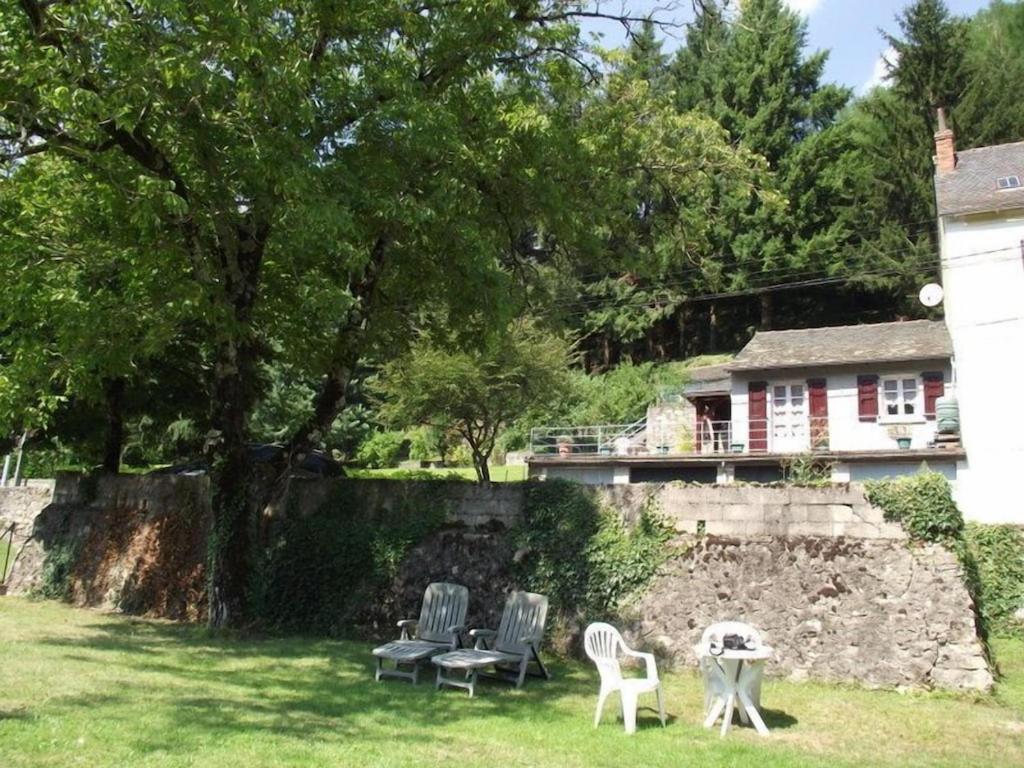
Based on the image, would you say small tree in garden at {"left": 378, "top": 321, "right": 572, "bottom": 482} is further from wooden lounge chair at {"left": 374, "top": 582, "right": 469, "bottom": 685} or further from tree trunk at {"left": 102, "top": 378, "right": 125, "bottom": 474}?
wooden lounge chair at {"left": 374, "top": 582, "right": 469, "bottom": 685}

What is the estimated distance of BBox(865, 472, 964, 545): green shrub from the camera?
9328 mm

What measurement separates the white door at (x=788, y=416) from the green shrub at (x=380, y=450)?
667 inches

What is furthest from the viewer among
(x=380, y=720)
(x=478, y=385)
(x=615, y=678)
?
(x=478, y=385)

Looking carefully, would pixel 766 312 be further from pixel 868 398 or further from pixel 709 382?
pixel 868 398

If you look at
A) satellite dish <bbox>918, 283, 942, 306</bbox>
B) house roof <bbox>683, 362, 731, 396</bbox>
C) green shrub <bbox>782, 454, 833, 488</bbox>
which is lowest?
green shrub <bbox>782, 454, 833, 488</bbox>

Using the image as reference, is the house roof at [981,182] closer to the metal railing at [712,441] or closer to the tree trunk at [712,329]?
the metal railing at [712,441]

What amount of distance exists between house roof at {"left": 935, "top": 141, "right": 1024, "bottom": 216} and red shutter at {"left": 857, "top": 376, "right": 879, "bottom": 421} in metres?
6.19

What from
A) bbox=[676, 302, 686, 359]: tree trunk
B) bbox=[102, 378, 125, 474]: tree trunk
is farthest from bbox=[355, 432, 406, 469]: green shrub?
bbox=[102, 378, 125, 474]: tree trunk

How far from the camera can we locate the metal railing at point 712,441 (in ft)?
90.8

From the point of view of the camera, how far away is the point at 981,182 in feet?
77.8

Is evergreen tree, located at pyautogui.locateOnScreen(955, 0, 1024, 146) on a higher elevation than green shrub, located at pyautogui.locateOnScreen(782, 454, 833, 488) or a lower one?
higher

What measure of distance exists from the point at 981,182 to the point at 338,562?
841 inches

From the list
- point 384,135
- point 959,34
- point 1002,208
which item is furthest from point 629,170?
point 959,34

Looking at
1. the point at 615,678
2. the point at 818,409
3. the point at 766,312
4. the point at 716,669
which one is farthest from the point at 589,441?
the point at 615,678
